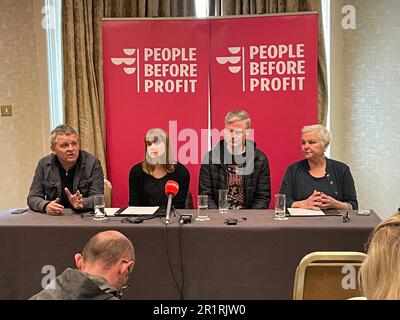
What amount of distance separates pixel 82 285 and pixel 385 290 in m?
0.82

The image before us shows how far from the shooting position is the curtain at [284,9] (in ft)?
15.4

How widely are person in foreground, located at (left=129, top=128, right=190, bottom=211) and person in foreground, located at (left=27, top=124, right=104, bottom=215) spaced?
27 cm

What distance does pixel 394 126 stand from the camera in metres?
4.58

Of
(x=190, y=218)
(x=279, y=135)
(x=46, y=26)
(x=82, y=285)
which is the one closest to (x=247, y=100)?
(x=279, y=135)

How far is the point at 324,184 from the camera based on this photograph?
3.63 metres

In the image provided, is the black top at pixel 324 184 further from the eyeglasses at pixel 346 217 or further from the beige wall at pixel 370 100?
the beige wall at pixel 370 100

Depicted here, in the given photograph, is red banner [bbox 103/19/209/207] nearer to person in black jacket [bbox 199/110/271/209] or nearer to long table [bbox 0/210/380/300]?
person in black jacket [bbox 199/110/271/209]

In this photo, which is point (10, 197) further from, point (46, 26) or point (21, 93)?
point (46, 26)

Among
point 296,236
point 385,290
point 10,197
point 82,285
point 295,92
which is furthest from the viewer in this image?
point 10,197

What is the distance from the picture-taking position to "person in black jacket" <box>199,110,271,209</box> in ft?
12.6

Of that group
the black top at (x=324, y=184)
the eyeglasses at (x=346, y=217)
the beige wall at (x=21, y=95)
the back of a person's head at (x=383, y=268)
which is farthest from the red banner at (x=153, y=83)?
the back of a person's head at (x=383, y=268)

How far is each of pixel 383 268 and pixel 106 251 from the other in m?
0.92

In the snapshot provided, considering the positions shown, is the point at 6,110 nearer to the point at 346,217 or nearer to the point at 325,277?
the point at 346,217

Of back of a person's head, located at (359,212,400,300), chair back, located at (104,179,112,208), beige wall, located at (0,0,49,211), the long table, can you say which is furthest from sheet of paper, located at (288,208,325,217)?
beige wall, located at (0,0,49,211)
